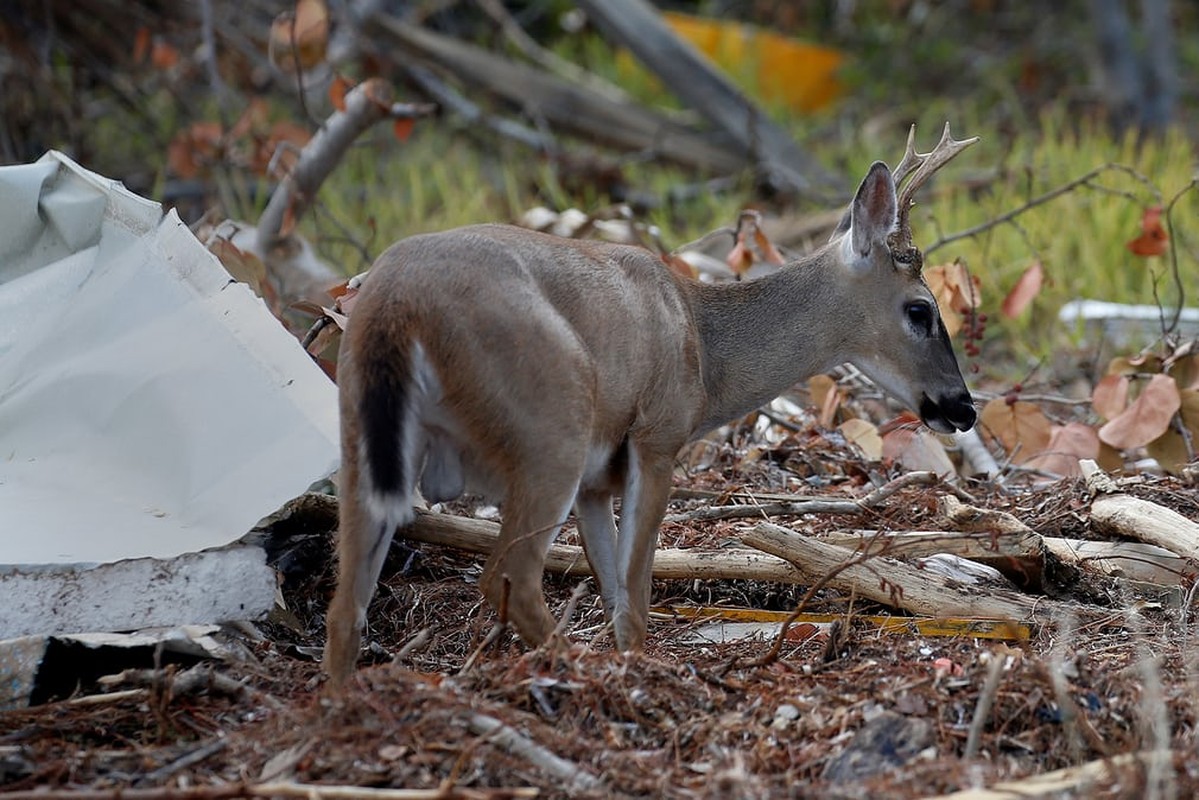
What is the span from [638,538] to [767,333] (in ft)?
2.93

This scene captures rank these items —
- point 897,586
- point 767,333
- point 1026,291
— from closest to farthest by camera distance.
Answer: point 897,586, point 767,333, point 1026,291

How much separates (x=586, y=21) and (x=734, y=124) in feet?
11.1

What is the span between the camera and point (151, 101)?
9828 mm

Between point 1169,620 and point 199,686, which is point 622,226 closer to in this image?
point 1169,620

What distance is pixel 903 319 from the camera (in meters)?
4.64

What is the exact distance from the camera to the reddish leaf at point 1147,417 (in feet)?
16.4

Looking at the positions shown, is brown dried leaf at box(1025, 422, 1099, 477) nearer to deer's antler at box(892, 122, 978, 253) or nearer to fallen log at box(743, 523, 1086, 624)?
deer's antler at box(892, 122, 978, 253)

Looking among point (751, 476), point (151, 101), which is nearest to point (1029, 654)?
point (751, 476)

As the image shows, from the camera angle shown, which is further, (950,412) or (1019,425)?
(1019,425)

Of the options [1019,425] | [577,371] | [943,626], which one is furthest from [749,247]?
[577,371]

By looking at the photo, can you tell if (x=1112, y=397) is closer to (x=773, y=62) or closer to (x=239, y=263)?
(x=239, y=263)

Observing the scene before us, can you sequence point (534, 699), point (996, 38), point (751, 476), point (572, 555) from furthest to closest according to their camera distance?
point (996, 38), point (751, 476), point (572, 555), point (534, 699)

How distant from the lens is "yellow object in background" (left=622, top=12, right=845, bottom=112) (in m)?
11.7

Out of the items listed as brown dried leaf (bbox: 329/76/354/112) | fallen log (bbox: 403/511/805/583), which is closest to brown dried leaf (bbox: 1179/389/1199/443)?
fallen log (bbox: 403/511/805/583)
